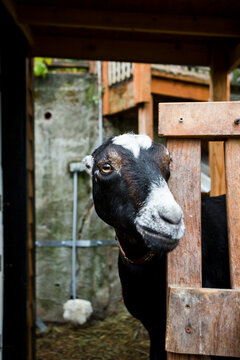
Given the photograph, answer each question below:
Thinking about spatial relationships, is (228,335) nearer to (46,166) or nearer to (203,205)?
(203,205)

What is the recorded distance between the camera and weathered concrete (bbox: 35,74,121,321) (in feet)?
20.5

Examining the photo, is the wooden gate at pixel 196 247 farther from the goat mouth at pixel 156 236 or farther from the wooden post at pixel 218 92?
the wooden post at pixel 218 92

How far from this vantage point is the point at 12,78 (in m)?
3.97

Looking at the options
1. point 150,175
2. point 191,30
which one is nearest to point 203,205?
point 150,175

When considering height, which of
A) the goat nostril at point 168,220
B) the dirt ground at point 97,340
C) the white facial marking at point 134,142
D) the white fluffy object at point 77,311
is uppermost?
the white facial marking at point 134,142

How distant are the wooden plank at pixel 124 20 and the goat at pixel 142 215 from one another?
1.75 meters

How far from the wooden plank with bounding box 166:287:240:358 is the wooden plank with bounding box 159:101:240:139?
26.8 inches

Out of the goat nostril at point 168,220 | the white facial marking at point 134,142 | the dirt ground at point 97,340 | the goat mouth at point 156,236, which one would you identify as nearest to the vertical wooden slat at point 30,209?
the dirt ground at point 97,340

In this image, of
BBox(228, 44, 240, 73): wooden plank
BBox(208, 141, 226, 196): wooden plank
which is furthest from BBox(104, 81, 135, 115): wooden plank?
BBox(208, 141, 226, 196): wooden plank

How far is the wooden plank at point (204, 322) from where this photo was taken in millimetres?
1597

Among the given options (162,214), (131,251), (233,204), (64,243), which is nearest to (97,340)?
(64,243)

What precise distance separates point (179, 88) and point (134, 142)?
405 cm

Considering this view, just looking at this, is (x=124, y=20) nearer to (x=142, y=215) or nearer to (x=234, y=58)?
(x=234, y=58)

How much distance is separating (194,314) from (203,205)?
133 centimetres
